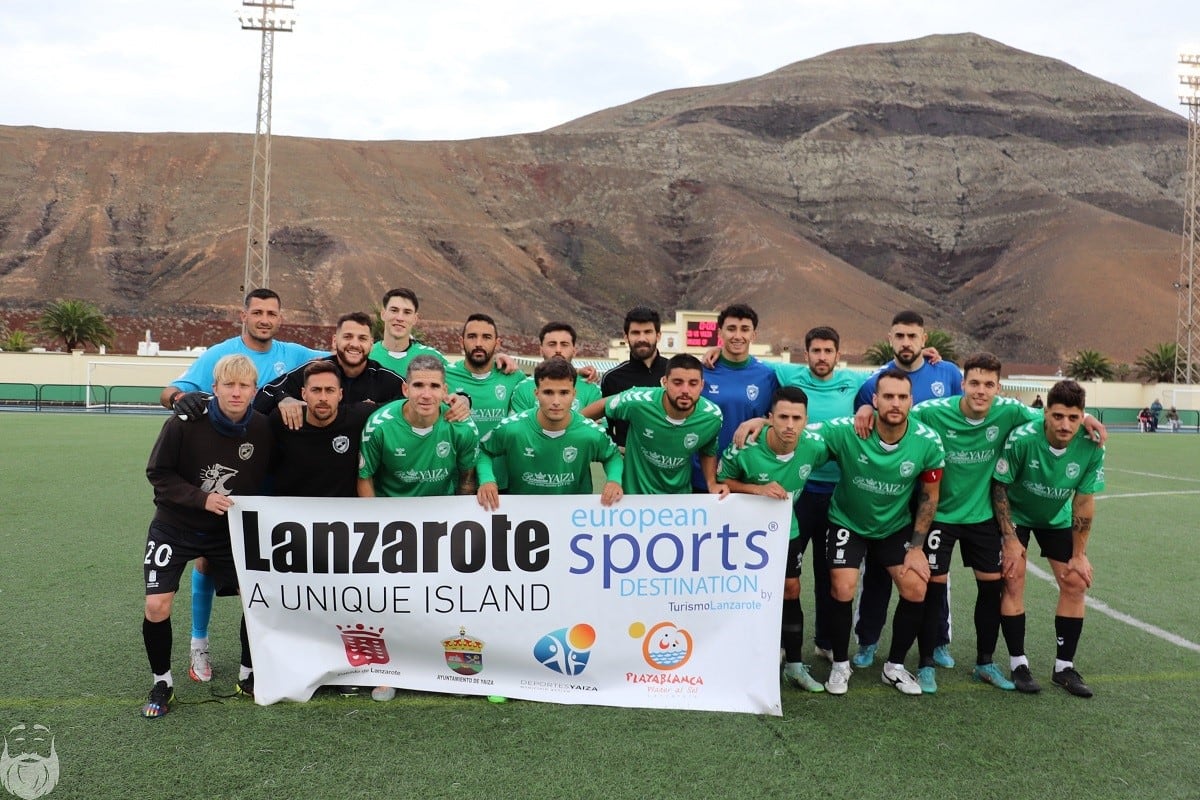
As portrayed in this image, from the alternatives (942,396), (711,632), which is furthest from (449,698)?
(942,396)

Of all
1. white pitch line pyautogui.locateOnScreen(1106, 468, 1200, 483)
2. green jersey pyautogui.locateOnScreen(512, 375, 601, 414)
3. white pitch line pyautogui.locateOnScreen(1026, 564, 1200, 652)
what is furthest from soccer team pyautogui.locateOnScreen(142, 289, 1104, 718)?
white pitch line pyautogui.locateOnScreen(1106, 468, 1200, 483)

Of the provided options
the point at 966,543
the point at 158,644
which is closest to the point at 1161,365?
the point at 966,543

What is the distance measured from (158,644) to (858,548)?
3.75 m

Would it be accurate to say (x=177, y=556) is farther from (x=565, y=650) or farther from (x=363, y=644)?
(x=565, y=650)

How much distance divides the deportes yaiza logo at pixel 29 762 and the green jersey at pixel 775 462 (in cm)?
348

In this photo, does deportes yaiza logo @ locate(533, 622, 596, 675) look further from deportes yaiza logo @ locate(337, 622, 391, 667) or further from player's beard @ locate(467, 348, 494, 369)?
player's beard @ locate(467, 348, 494, 369)

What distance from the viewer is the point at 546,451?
4.88 m

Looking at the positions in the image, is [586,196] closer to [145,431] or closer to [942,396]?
[145,431]

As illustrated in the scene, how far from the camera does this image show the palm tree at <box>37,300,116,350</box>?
46500mm

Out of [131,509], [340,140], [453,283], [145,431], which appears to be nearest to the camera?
[131,509]

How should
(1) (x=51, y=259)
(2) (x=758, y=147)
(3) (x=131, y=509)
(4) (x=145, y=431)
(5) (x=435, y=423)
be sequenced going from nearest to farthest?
(5) (x=435, y=423)
(3) (x=131, y=509)
(4) (x=145, y=431)
(1) (x=51, y=259)
(2) (x=758, y=147)

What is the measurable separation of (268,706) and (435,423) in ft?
5.52

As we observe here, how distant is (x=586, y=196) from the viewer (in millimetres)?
115500

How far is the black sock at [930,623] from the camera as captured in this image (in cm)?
488
